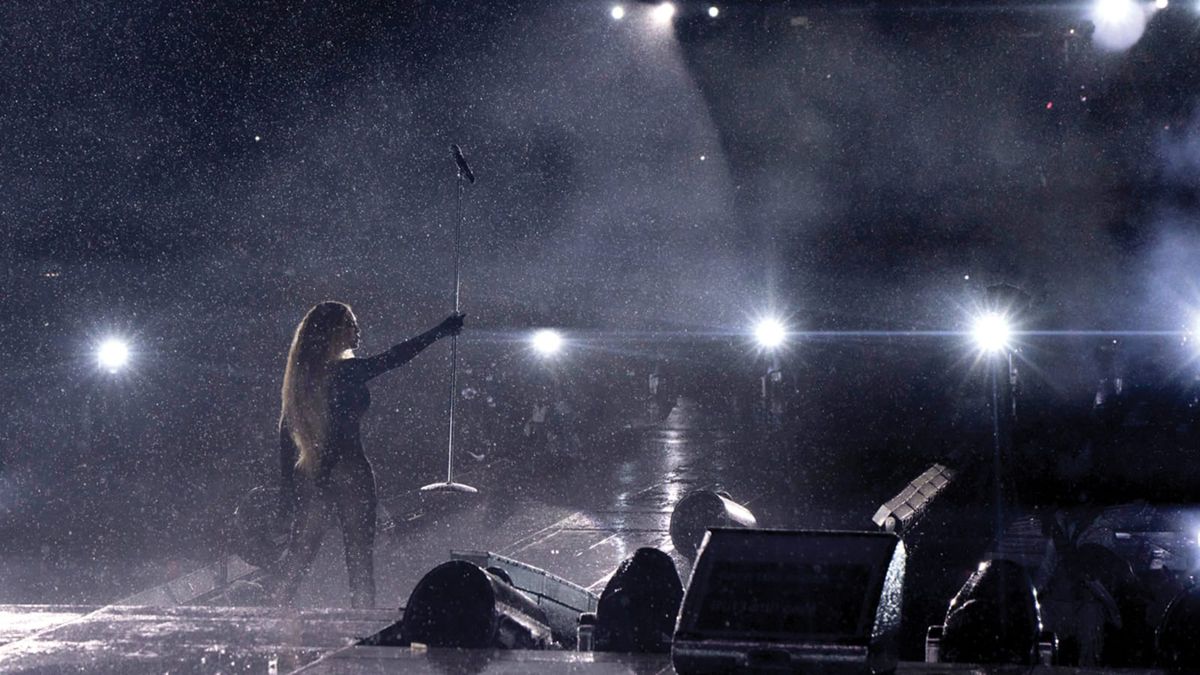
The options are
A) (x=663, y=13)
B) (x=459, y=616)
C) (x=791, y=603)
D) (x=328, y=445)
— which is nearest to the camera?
(x=791, y=603)

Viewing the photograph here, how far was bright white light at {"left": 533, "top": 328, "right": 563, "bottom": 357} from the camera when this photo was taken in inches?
835

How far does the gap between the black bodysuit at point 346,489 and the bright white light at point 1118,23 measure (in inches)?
646

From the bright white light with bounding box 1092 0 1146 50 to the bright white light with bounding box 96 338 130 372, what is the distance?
16063 millimetres

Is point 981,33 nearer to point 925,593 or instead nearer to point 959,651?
point 925,593

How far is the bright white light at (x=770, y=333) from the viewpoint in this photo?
24.9 metres

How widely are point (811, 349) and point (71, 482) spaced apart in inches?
574

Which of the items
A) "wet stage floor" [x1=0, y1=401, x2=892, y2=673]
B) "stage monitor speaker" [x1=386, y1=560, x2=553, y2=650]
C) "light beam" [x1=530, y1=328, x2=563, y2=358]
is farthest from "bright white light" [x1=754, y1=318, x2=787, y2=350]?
"stage monitor speaker" [x1=386, y1=560, x2=553, y2=650]

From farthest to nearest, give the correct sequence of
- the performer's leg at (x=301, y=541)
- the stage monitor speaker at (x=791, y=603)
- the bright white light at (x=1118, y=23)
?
1. the bright white light at (x=1118, y=23)
2. the performer's leg at (x=301, y=541)
3. the stage monitor speaker at (x=791, y=603)

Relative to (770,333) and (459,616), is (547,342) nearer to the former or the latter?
(770,333)

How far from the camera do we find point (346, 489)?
5.79 metres

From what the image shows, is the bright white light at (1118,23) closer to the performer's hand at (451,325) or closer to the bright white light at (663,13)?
the bright white light at (663,13)

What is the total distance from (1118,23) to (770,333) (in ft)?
33.5

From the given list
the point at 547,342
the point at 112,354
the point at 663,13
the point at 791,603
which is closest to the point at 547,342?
the point at 547,342

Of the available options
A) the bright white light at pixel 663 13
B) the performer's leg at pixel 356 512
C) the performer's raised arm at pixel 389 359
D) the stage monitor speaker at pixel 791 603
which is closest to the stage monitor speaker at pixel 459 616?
the stage monitor speaker at pixel 791 603
